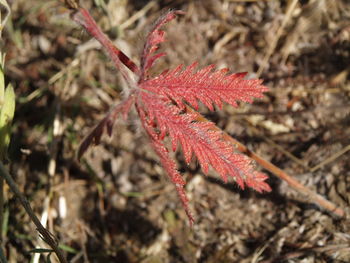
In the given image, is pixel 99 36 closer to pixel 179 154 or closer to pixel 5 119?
pixel 5 119

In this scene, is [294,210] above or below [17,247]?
below

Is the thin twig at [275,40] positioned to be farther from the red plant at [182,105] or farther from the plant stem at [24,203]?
the plant stem at [24,203]

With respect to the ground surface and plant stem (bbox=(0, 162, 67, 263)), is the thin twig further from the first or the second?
plant stem (bbox=(0, 162, 67, 263))

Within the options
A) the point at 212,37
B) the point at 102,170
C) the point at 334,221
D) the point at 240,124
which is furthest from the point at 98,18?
the point at 334,221

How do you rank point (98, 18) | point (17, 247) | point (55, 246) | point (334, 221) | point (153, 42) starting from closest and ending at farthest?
point (153, 42), point (55, 246), point (334, 221), point (17, 247), point (98, 18)

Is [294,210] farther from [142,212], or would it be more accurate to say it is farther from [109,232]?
[109,232]

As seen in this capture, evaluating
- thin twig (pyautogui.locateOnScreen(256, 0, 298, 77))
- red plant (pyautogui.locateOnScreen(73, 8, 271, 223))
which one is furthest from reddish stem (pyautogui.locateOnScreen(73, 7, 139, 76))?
thin twig (pyautogui.locateOnScreen(256, 0, 298, 77))

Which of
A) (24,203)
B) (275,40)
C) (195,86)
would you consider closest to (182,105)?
(195,86)
